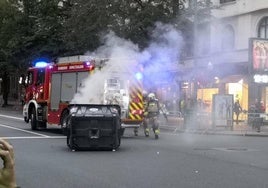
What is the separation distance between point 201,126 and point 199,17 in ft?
17.9

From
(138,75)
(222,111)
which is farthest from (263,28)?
(138,75)

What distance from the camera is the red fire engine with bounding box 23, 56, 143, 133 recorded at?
19.8m

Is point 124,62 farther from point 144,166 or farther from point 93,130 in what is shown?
point 144,166

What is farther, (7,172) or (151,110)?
(151,110)

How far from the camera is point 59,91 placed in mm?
21203

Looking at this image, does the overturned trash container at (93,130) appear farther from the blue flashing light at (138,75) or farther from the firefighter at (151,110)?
the blue flashing light at (138,75)

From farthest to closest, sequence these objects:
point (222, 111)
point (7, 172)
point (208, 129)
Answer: point (222, 111) → point (208, 129) → point (7, 172)

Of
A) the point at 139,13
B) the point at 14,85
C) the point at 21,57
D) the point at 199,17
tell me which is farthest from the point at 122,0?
the point at 14,85

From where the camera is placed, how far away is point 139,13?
27.0m

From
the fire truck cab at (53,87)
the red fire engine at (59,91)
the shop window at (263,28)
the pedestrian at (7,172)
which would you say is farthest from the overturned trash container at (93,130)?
the shop window at (263,28)

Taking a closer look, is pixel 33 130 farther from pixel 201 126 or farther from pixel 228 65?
pixel 228 65

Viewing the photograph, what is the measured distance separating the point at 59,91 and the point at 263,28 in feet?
53.0

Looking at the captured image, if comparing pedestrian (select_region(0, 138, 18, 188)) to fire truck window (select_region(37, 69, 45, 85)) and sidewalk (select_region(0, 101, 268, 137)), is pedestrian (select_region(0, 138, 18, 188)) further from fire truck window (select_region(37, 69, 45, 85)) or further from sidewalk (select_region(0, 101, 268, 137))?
sidewalk (select_region(0, 101, 268, 137))

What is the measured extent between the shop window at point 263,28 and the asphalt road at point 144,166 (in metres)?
17.0
